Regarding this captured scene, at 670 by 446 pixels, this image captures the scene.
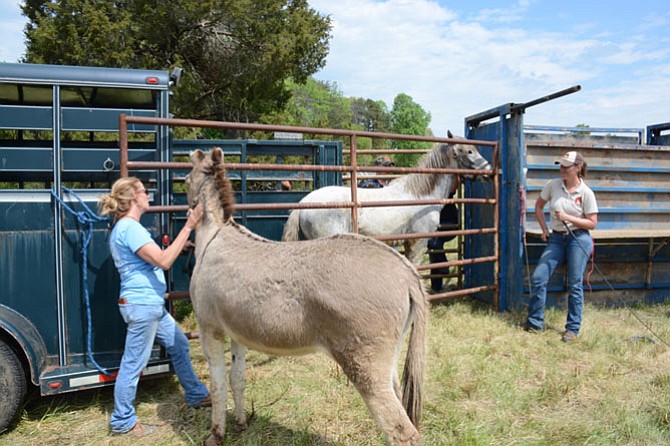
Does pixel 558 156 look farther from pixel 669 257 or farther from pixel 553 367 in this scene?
pixel 553 367

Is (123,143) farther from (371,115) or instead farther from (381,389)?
(371,115)

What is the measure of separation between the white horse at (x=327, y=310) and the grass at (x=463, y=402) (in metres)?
0.62

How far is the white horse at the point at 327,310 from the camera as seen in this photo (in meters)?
2.45

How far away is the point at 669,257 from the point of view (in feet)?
21.9

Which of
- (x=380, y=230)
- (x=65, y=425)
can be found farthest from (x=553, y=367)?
(x=65, y=425)

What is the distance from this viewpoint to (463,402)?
145 inches

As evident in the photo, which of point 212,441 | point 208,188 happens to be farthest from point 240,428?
point 208,188

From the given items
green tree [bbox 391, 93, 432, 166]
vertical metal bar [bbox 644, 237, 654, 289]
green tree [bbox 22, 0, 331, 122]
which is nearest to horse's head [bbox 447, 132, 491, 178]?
vertical metal bar [bbox 644, 237, 654, 289]

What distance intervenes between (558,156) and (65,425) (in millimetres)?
6467

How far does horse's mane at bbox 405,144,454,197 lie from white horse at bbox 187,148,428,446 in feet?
11.7

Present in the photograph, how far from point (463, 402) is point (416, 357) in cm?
134

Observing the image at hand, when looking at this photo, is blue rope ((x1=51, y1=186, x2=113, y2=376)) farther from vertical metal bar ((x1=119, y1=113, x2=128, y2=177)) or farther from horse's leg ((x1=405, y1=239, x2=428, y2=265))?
horse's leg ((x1=405, y1=239, x2=428, y2=265))

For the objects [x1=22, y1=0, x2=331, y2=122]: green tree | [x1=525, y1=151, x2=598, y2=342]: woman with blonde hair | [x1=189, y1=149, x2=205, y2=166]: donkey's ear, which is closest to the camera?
[x1=189, y1=149, x2=205, y2=166]: donkey's ear

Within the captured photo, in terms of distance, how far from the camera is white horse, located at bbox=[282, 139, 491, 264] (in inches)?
219
